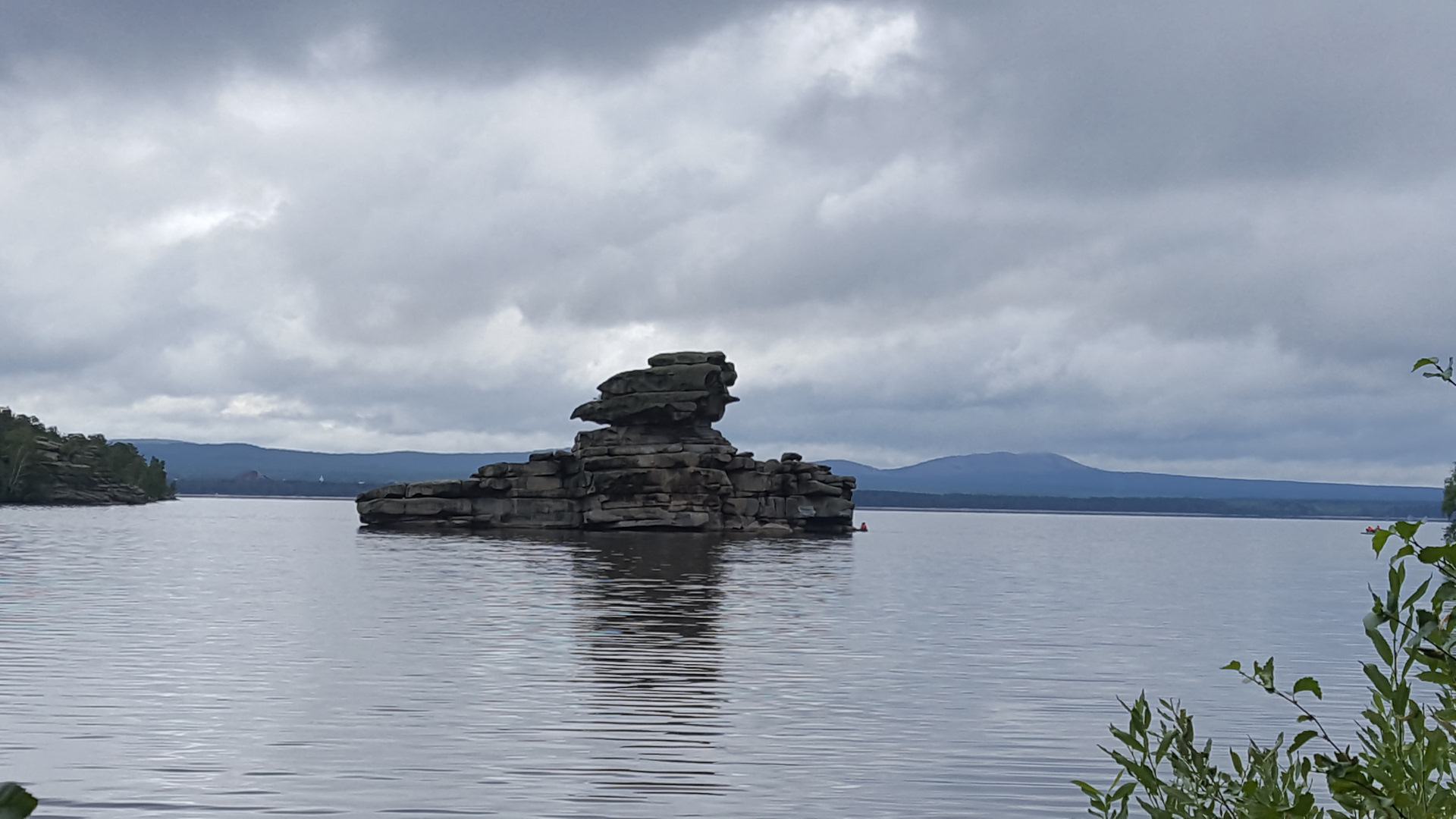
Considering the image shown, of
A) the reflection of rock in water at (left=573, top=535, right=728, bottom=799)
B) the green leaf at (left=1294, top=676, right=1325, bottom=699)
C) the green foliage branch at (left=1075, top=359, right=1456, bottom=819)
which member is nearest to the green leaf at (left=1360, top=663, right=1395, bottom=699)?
the green foliage branch at (left=1075, top=359, right=1456, bottom=819)

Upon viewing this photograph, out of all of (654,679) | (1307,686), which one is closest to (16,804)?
(1307,686)

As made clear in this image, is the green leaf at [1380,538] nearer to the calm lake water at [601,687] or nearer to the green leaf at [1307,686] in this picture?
the green leaf at [1307,686]

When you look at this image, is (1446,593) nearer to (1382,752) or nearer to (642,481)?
(1382,752)

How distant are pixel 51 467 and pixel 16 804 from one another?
190m

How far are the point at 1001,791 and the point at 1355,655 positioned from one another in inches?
793

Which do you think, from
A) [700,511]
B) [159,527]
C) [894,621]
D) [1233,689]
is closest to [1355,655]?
[1233,689]

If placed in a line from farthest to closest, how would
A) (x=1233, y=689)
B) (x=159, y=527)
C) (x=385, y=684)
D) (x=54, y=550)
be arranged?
(x=159, y=527) → (x=54, y=550) → (x=1233, y=689) → (x=385, y=684)

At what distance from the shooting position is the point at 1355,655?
3050 cm

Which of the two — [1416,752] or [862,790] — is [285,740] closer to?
[862,790]

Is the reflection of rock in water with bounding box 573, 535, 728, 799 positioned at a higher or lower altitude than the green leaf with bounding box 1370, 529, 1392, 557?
lower

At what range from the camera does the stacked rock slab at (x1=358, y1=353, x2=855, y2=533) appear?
10425 centimetres

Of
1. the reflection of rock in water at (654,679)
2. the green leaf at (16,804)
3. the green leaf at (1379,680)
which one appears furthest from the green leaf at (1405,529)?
the reflection of rock in water at (654,679)

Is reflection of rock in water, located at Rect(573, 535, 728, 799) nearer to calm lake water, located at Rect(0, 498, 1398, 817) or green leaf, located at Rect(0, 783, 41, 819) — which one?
calm lake water, located at Rect(0, 498, 1398, 817)

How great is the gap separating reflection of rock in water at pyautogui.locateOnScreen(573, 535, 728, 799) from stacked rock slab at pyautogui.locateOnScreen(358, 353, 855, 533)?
5193 cm
